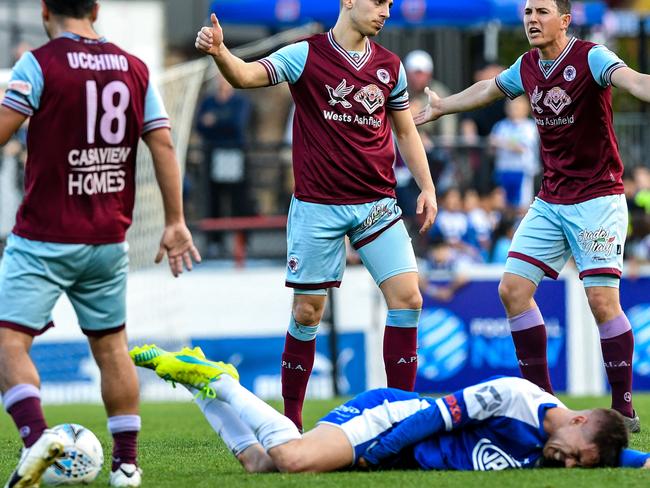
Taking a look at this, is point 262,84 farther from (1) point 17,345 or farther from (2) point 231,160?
(2) point 231,160

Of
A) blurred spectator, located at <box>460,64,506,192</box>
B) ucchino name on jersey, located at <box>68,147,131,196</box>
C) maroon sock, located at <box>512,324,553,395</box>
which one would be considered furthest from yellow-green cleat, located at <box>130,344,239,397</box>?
blurred spectator, located at <box>460,64,506,192</box>

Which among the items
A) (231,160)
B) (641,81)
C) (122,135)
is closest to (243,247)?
(231,160)

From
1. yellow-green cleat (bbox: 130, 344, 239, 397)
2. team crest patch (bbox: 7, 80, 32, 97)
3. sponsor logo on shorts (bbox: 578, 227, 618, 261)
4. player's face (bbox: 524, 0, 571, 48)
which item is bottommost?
yellow-green cleat (bbox: 130, 344, 239, 397)

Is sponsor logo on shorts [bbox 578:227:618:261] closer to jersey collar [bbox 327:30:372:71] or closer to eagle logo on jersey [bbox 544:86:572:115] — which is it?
eagle logo on jersey [bbox 544:86:572:115]

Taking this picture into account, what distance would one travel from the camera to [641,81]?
22.2ft

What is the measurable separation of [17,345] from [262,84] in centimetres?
228

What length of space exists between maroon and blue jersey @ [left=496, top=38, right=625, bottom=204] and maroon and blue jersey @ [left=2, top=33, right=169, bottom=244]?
2.96 metres

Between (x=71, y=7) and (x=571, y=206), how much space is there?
3395 mm

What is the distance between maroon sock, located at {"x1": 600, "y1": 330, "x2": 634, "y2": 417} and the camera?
24.5 ft

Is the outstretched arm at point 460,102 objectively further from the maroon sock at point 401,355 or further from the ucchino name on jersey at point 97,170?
the ucchino name on jersey at point 97,170

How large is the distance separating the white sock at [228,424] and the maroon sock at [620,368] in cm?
254

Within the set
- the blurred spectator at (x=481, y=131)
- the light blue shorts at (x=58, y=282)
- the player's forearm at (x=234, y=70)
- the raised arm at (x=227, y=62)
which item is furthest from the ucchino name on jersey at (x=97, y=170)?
the blurred spectator at (x=481, y=131)

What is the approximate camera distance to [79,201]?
17.5 ft

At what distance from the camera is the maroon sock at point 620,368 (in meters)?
7.45
